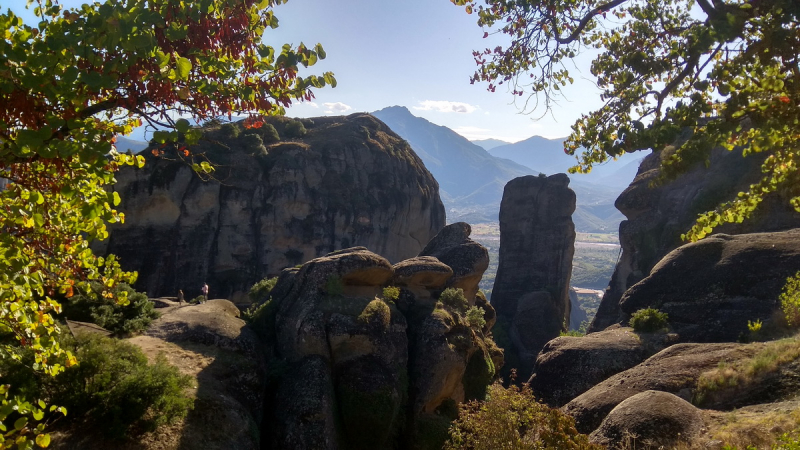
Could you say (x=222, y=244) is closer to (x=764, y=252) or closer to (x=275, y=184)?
(x=275, y=184)

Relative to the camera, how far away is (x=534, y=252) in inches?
2170

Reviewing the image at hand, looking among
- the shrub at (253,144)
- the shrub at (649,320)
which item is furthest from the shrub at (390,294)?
the shrub at (253,144)

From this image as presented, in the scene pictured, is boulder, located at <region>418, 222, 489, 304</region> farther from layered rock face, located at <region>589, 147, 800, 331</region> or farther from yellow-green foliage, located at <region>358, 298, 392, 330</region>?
layered rock face, located at <region>589, 147, 800, 331</region>

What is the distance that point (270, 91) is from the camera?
5.85m

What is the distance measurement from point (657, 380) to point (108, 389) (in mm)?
15676

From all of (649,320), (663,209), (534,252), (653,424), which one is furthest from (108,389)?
(534,252)

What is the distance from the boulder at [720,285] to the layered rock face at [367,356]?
29.2 ft

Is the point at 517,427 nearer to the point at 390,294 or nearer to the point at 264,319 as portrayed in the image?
the point at 390,294

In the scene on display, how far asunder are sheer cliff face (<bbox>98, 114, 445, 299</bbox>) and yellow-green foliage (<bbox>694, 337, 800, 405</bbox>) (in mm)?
39397

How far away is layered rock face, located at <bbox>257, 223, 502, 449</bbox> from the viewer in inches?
654

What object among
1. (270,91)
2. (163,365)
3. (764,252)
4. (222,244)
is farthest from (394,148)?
(270,91)

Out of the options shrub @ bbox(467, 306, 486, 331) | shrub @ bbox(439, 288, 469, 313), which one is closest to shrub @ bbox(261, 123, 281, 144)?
shrub @ bbox(439, 288, 469, 313)

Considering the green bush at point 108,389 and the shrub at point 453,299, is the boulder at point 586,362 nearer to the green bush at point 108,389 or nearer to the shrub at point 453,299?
the shrub at point 453,299

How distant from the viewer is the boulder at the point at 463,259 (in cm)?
2745
